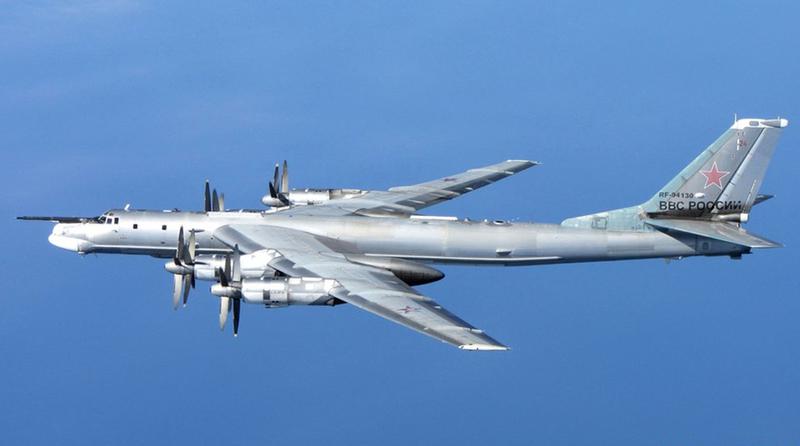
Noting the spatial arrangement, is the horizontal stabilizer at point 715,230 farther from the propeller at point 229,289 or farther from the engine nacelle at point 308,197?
the propeller at point 229,289

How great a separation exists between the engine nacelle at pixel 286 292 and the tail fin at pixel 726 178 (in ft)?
53.0

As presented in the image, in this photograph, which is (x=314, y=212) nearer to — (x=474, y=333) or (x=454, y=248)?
(x=454, y=248)

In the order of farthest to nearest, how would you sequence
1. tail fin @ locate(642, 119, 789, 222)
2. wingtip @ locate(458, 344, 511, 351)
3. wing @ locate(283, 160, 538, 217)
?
wing @ locate(283, 160, 538, 217) < tail fin @ locate(642, 119, 789, 222) < wingtip @ locate(458, 344, 511, 351)

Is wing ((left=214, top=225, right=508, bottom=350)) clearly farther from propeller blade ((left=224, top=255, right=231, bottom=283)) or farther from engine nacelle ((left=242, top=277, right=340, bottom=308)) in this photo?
propeller blade ((left=224, top=255, right=231, bottom=283))

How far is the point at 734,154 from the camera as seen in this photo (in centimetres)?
7606

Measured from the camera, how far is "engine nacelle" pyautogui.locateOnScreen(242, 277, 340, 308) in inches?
2744

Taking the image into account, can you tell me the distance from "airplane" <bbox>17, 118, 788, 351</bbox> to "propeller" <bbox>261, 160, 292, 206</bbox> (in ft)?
7.65

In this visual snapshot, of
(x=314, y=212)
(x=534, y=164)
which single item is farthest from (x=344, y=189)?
(x=534, y=164)

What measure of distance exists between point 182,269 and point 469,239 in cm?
1269

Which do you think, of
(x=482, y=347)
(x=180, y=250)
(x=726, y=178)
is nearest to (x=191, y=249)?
(x=180, y=250)

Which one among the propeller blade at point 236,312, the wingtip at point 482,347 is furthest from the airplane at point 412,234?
the wingtip at point 482,347

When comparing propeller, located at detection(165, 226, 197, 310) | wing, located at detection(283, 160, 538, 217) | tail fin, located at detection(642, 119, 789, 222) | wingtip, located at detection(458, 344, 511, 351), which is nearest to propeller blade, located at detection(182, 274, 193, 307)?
propeller, located at detection(165, 226, 197, 310)

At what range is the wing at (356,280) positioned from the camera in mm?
65044

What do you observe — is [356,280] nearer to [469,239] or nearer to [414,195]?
[469,239]
